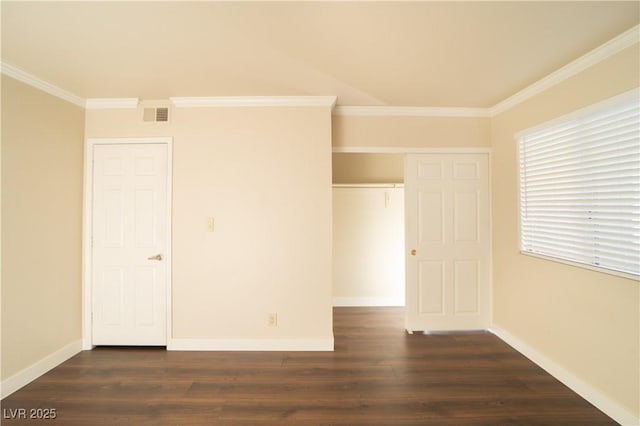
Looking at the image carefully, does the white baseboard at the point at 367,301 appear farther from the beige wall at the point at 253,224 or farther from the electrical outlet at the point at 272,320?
the electrical outlet at the point at 272,320

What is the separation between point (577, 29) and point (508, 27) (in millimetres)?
466

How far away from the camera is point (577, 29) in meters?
1.84

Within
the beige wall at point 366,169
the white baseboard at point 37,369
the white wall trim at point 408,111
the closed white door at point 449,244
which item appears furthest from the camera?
the beige wall at point 366,169

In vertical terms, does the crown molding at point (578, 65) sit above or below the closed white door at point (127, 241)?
above

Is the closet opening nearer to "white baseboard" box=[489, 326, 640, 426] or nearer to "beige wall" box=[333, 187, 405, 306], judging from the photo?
"beige wall" box=[333, 187, 405, 306]

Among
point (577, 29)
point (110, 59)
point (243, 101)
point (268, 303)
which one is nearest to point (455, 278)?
point (268, 303)

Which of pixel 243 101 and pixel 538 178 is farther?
pixel 243 101

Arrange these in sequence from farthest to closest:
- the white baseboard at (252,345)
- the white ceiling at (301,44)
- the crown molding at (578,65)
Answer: the white baseboard at (252,345) → the crown molding at (578,65) → the white ceiling at (301,44)

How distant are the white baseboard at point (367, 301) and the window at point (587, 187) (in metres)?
2.01

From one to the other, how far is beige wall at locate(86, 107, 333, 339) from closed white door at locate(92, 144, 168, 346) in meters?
0.20

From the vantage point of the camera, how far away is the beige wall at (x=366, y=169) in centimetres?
457

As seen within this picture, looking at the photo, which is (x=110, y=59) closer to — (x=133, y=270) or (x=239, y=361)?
(x=133, y=270)

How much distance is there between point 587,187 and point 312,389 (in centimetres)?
268

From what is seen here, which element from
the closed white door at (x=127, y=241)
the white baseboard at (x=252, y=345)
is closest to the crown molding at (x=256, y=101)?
the closed white door at (x=127, y=241)
